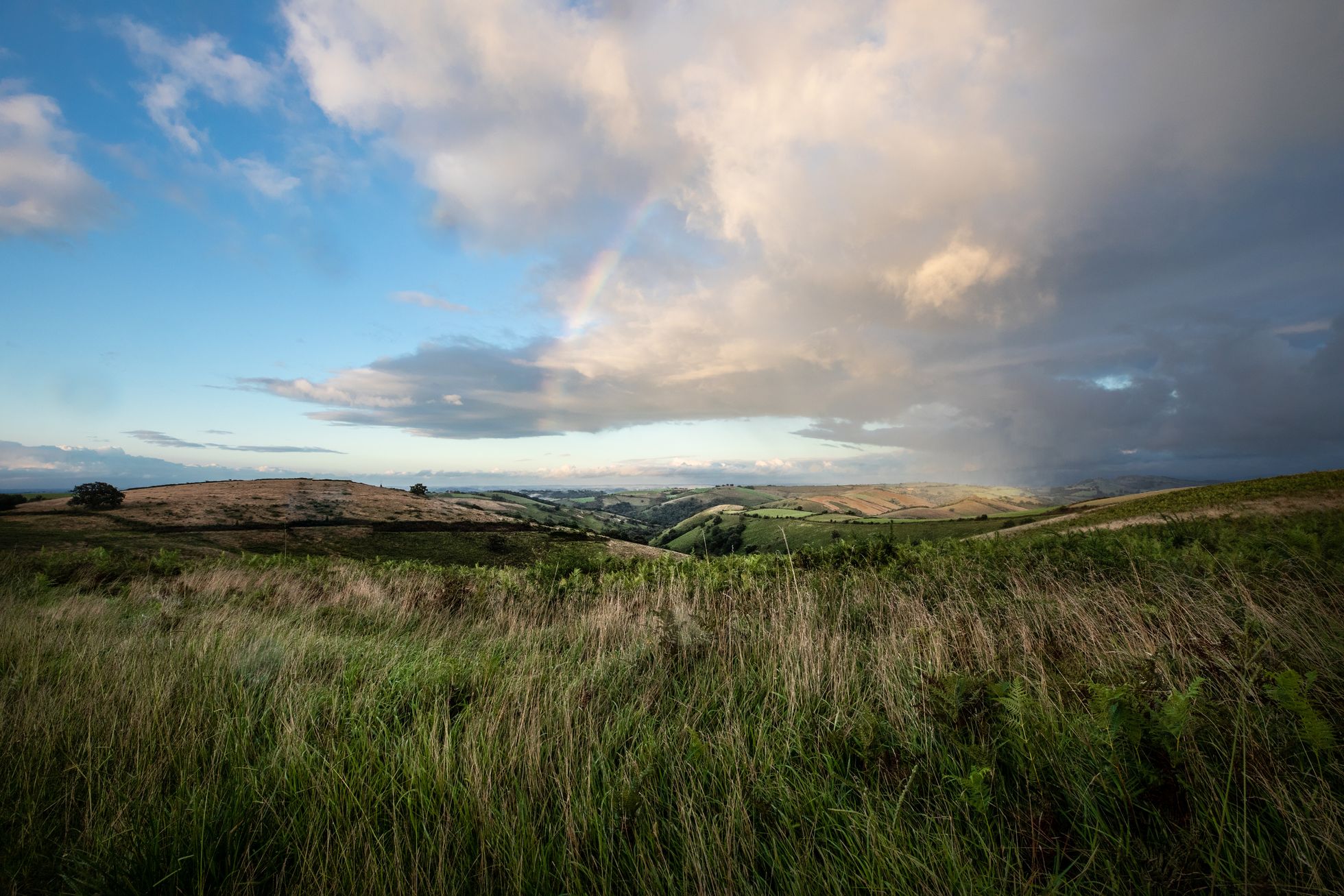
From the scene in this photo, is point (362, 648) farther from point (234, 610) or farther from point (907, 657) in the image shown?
point (907, 657)

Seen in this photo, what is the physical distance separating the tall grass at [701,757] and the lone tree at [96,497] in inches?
3078

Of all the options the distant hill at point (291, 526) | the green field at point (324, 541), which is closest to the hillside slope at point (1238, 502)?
the green field at point (324, 541)

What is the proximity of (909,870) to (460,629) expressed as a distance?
722 cm

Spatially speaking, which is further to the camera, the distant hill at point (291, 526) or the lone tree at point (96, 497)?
the lone tree at point (96, 497)

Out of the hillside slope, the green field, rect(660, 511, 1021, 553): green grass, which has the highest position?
the hillside slope

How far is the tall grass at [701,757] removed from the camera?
8.09ft

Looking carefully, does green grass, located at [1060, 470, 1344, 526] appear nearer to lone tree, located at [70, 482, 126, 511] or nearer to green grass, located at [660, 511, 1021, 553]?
green grass, located at [660, 511, 1021, 553]

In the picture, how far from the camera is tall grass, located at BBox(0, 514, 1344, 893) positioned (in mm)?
2467

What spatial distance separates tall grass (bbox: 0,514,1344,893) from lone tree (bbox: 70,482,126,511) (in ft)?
256

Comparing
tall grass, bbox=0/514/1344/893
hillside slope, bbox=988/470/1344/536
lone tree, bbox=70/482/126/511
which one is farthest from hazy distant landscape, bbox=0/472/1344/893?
lone tree, bbox=70/482/126/511

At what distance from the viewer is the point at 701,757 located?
327 centimetres

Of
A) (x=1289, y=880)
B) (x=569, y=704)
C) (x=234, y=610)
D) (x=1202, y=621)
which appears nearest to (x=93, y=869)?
(x=569, y=704)

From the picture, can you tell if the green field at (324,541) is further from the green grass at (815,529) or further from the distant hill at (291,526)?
the green grass at (815,529)

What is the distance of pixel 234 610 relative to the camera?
8172 mm
